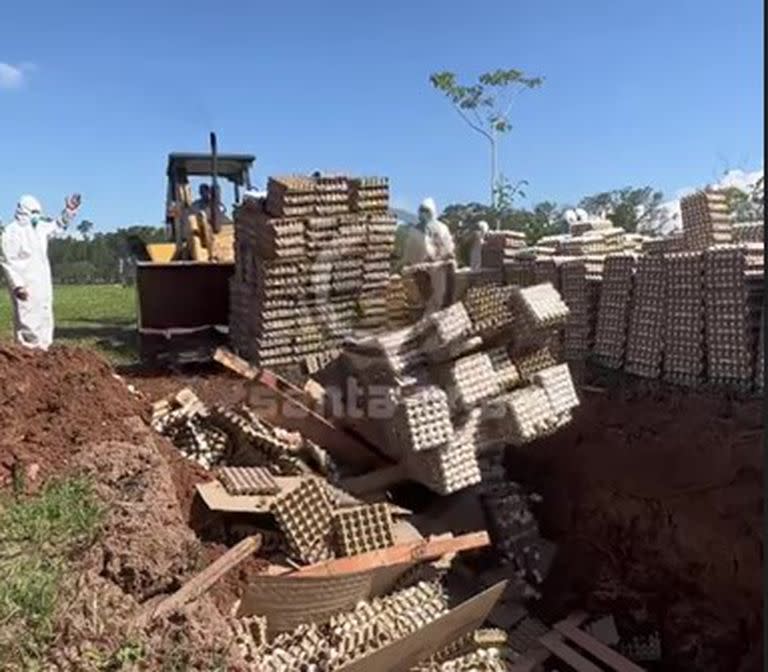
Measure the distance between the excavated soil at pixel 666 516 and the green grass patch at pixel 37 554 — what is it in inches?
154

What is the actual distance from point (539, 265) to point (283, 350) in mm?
2830

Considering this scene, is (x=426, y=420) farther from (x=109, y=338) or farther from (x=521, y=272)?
(x=109, y=338)

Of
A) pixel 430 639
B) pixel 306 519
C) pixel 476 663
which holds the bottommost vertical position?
pixel 476 663

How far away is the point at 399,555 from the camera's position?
5961 mm

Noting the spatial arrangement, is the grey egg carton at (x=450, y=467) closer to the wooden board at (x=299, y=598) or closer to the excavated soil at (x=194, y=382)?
the wooden board at (x=299, y=598)

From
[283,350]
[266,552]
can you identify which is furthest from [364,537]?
[283,350]

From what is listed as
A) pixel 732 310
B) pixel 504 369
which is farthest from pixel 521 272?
pixel 504 369

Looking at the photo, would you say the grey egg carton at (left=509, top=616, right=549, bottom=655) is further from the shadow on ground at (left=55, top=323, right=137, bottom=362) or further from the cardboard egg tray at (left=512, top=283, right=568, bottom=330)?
the shadow on ground at (left=55, top=323, right=137, bottom=362)

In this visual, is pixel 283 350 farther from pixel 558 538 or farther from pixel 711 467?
pixel 711 467

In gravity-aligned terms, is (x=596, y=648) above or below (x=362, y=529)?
below

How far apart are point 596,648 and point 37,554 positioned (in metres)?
3.91

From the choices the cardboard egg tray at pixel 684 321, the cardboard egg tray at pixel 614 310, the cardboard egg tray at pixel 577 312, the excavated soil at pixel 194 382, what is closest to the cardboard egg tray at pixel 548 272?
the cardboard egg tray at pixel 577 312

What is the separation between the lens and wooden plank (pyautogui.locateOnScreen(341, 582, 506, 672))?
523 centimetres

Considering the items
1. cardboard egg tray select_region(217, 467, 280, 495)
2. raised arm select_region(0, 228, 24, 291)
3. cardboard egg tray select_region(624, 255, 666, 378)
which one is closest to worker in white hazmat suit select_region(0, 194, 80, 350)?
raised arm select_region(0, 228, 24, 291)
